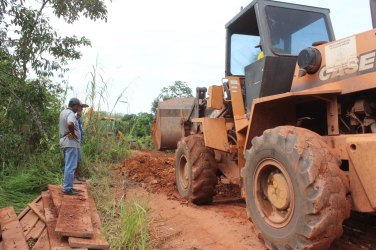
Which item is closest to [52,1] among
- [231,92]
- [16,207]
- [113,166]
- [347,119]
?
[113,166]

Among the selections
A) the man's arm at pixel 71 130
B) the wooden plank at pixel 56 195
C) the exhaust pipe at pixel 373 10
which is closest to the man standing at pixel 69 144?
the man's arm at pixel 71 130

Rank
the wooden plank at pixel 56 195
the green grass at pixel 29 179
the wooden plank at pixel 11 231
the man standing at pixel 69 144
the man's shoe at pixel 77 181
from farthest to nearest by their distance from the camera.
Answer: the man's shoe at pixel 77 181
the green grass at pixel 29 179
the man standing at pixel 69 144
the wooden plank at pixel 56 195
the wooden plank at pixel 11 231

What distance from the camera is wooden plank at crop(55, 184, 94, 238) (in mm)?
3800

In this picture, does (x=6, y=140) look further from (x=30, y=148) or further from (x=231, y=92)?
(x=231, y=92)

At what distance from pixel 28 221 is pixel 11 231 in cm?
37

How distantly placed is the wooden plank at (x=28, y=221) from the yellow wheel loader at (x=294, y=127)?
213 cm

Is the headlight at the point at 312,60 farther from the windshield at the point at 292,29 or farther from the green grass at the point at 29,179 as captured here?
the green grass at the point at 29,179

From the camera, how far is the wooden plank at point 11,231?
4109 millimetres

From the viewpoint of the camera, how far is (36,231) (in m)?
4.46

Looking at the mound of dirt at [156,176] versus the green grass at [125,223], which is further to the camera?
the mound of dirt at [156,176]

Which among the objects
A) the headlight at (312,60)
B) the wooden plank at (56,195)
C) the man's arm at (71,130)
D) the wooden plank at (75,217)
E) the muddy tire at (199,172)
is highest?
the headlight at (312,60)

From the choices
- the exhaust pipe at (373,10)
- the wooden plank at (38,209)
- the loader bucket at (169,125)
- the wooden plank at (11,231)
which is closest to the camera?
the exhaust pipe at (373,10)

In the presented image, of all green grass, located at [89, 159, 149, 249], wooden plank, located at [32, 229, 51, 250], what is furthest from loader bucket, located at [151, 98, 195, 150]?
wooden plank, located at [32, 229, 51, 250]

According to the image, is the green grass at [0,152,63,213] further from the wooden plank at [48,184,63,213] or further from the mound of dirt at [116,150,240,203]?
the mound of dirt at [116,150,240,203]
